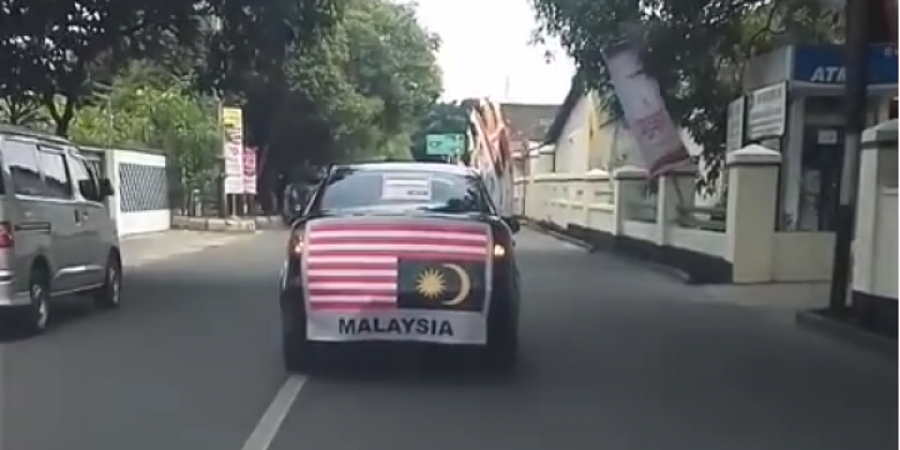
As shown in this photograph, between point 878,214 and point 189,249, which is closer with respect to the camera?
point 878,214

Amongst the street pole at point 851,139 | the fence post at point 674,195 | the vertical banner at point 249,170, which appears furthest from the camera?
the vertical banner at point 249,170

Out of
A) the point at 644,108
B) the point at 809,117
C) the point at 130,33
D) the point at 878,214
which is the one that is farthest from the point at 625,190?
the point at 878,214

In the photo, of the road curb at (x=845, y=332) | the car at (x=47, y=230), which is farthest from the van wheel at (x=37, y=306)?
the road curb at (x=845, y=332)

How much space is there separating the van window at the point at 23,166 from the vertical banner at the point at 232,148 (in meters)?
24.7

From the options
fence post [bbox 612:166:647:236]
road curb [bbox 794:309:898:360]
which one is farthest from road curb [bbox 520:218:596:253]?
road curb [bbox 794:309:898:360]

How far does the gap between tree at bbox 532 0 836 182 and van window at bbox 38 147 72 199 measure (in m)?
8.27

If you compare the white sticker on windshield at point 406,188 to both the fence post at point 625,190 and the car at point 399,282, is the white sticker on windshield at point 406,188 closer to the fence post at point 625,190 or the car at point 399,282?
the car at point 399,282

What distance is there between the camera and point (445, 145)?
72188mm

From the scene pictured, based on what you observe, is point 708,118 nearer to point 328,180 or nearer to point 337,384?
point 328,180

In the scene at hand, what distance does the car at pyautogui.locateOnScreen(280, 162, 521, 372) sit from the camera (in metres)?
9.33

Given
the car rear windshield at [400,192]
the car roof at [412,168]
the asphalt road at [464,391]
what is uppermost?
the car roof at [412,168]

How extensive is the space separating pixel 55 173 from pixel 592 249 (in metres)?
18.3

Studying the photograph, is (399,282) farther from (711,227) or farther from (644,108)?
(644,108)

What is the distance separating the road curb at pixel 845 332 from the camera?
1176 cm
